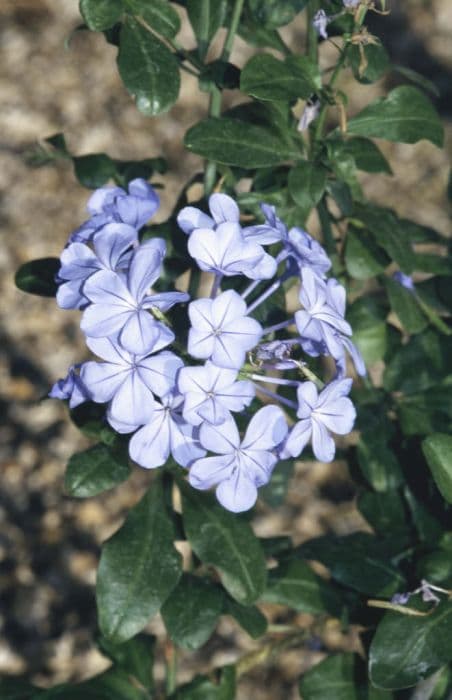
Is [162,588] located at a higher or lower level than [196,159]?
higher

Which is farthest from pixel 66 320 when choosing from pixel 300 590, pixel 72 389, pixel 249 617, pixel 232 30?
pixel 72 389

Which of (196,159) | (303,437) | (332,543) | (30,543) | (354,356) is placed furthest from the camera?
(196,159)

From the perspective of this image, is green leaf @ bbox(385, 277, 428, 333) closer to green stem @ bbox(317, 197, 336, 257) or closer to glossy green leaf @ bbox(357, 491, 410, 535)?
green stem @ bbox(317, 197, 336, 257)

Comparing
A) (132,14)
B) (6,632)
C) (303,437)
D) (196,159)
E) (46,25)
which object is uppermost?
(132,14)

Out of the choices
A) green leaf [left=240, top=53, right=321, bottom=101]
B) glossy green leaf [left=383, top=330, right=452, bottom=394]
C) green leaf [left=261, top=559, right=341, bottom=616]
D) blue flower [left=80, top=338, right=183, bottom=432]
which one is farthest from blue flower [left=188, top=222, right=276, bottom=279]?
green leaf [left=261, top=559, right=341, bottom=616]

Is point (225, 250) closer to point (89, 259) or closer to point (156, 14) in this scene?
point (89, 259)

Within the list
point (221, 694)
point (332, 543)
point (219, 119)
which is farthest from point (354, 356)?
point (221, 694)

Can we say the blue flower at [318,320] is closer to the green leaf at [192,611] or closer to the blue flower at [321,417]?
the blue flower at [321,417]

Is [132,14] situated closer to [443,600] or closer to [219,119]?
[219,119]
